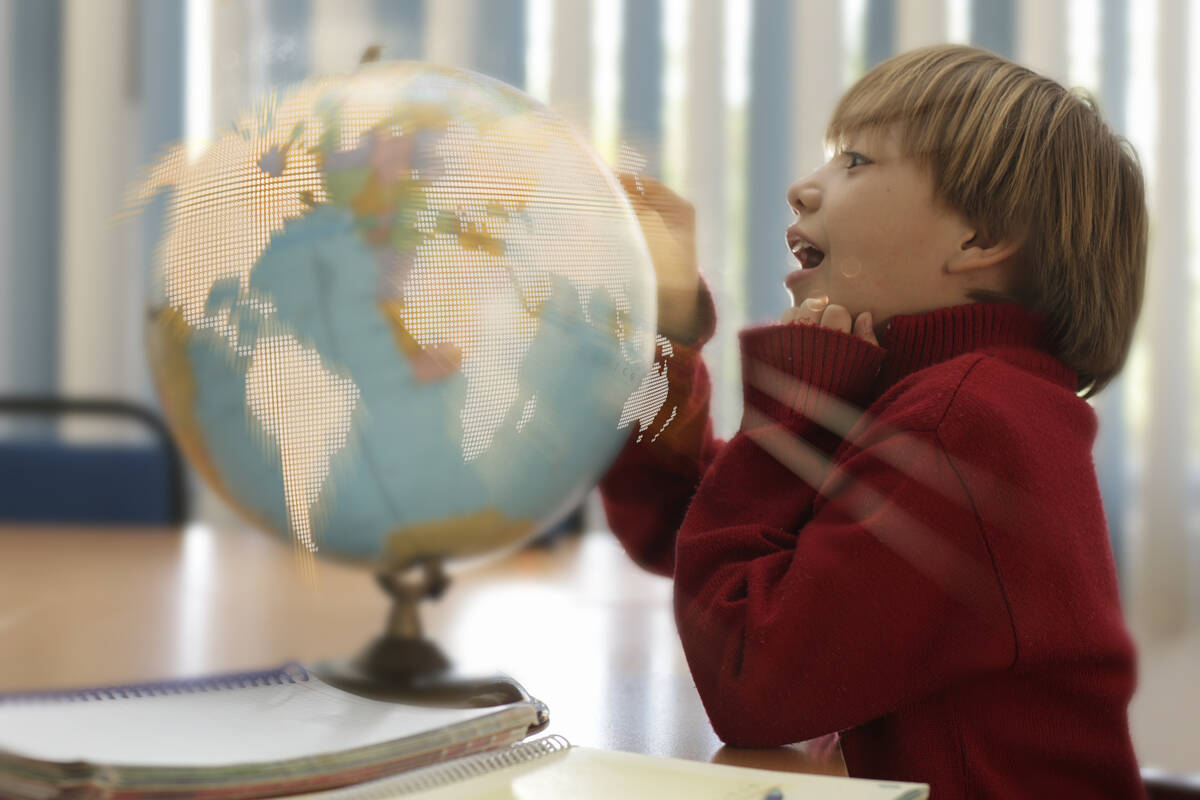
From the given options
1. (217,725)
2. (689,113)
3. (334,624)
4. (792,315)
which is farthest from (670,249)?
(689,113)

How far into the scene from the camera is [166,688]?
0.53 meters

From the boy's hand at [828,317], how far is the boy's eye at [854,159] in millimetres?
74

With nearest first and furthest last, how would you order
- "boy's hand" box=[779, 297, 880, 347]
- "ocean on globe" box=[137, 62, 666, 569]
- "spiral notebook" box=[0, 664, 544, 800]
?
"spiral notebook" box=[0, 664, 544, 800]
"ocean on globe" box=[137, 62, 666, 569]
"boy's hand" box=[779, 297, 880, 347]

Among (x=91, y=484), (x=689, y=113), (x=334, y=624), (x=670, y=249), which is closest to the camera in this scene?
(x=670, y=249)

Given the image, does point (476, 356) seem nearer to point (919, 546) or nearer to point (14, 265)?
point (919, 546)

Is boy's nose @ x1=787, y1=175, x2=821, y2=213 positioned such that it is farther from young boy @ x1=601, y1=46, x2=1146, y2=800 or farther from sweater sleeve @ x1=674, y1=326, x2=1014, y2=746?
sweater sleeve @ x1=674, y1=326, x2=1014, y2=746

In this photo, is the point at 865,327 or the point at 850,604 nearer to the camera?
the point at 850,604

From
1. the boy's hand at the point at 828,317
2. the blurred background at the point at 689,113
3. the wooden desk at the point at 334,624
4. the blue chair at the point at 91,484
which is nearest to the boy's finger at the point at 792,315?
the boy's hand at the point at 828,317

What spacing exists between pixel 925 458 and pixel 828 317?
114 millimetres

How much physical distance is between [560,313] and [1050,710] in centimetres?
31

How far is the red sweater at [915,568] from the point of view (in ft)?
1.74

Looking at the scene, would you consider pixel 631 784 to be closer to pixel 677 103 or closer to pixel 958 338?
pixel 958 338

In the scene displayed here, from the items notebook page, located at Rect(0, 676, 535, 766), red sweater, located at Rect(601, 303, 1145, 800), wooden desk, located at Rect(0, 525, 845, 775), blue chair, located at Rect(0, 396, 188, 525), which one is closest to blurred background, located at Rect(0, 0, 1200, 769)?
blue chair, located at Rect(0, 396, 188, 525)

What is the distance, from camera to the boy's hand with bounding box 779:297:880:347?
24.7 inches
